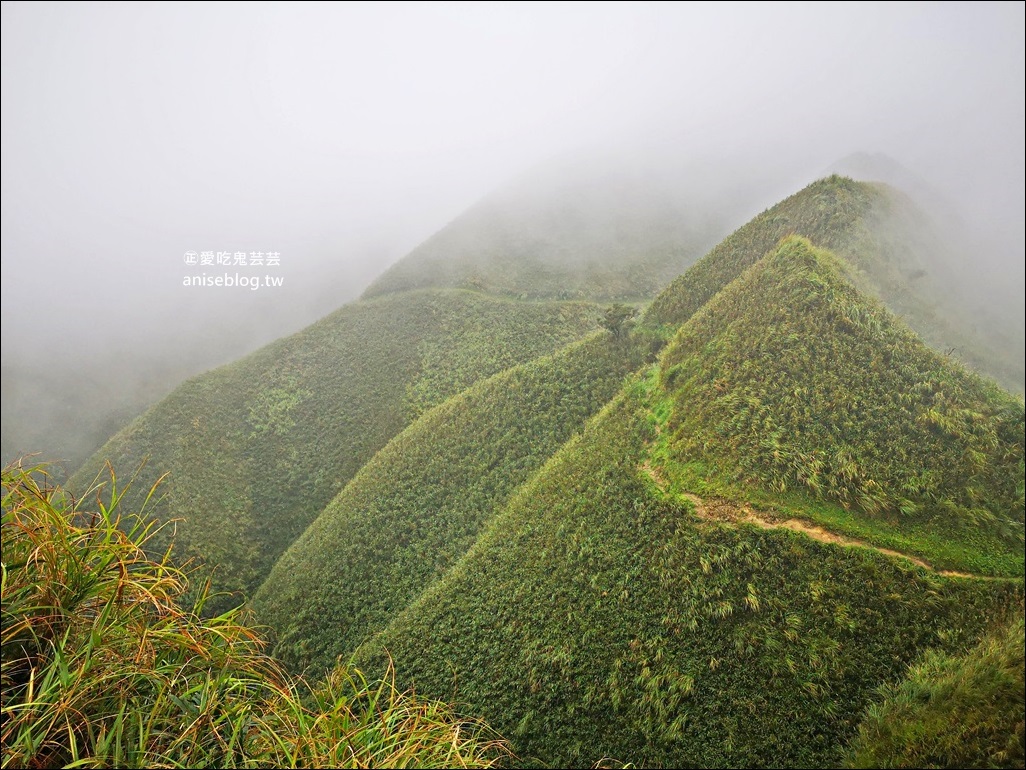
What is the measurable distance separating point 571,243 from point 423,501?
38.5 metres

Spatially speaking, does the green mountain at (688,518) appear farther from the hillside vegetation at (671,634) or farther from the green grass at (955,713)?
the green grass at (955,713)

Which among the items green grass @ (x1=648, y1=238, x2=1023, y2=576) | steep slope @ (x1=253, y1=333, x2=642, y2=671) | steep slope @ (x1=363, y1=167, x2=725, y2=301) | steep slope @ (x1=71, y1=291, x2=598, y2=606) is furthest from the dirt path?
steep slope @ (x1=363, y1=167, x2=725, y2=301)

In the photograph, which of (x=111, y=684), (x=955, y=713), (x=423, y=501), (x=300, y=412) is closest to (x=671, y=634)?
(x=955, y=713)

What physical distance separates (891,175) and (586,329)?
57343 mm

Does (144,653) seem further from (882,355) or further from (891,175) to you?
(891,175)

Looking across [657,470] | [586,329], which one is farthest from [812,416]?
[586,329]

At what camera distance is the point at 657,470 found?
1418cm

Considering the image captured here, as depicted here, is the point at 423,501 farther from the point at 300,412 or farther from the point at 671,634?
the point at 300,412

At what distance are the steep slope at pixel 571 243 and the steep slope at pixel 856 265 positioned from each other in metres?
17.9

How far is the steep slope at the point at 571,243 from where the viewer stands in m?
43.2

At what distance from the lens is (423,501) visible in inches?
815

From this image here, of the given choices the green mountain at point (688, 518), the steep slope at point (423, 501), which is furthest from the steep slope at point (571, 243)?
the steep slope at point (423, 501)

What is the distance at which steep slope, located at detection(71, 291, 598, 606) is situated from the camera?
1011 inches

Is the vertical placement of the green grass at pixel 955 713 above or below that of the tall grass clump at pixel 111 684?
below
